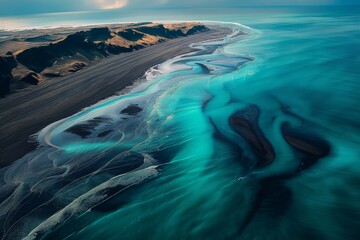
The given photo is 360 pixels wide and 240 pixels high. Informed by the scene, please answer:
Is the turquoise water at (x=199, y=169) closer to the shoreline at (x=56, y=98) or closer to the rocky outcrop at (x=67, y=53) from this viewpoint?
the shoreline at (x=56, y=98)

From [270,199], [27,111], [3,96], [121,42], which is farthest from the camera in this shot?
[121,42]

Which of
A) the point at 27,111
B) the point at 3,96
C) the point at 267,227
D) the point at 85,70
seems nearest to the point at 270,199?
the point at 267,227

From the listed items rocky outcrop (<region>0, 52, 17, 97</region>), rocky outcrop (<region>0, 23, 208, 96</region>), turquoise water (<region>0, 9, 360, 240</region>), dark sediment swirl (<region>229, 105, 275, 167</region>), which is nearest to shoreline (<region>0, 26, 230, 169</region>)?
turquoise water (<region>0, 9, 360, 240</region>)

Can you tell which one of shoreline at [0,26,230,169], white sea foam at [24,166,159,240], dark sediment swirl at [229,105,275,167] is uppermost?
dark sediment swirl at [229,105,275,167]

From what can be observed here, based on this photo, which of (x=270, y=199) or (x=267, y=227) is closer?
(x=267, y=227)

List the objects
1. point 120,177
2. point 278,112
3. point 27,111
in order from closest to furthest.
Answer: point 120,177, point 278,112, point 27,111

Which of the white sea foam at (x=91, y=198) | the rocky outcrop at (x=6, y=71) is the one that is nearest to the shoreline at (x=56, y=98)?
the rocky outcrop at (x=6, y=71)

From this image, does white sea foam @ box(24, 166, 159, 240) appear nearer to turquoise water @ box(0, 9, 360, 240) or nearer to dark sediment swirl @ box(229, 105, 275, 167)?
turquoise water @ box(0, 9, 360, 240)

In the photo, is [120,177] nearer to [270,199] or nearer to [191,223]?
[191,223]
